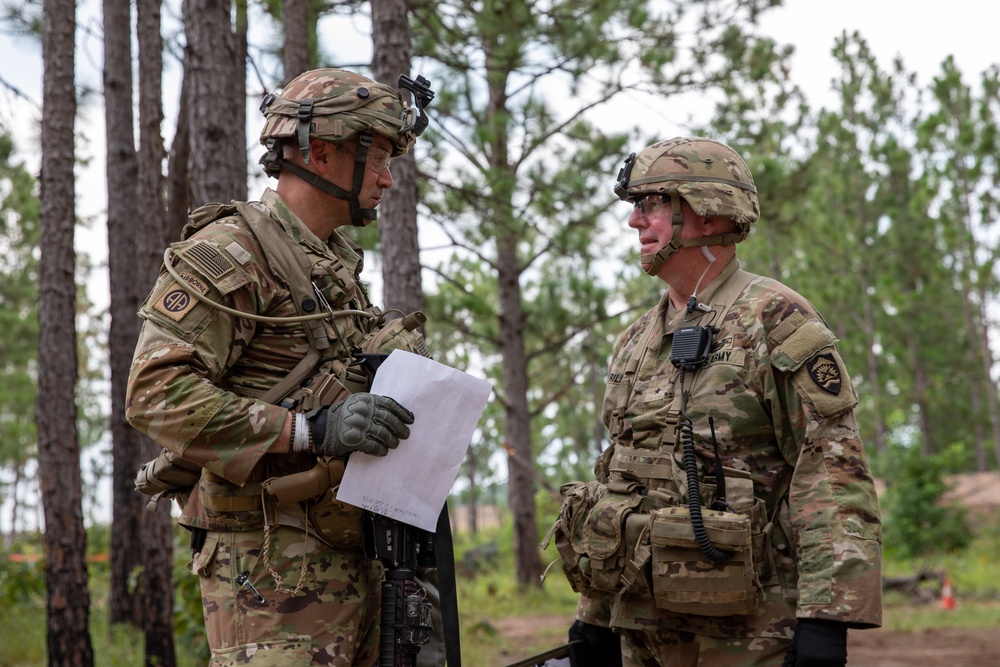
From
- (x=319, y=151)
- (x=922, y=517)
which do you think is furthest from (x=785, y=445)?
(x=922, y=517)

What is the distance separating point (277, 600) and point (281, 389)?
58 cm

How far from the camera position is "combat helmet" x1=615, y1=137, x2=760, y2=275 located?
10.3ft

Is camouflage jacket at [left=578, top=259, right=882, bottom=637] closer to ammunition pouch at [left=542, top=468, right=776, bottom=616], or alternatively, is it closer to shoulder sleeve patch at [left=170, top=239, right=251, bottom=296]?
ammunition pouch at [left=542, top=468, right=776, bottom=616]

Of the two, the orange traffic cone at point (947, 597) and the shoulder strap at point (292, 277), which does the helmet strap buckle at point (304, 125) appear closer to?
the shoulder strap at point (292, 277)

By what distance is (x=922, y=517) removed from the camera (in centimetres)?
1753

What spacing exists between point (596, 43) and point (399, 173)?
5.58 metres

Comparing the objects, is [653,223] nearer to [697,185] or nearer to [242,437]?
[697,185]

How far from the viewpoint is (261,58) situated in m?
8.87

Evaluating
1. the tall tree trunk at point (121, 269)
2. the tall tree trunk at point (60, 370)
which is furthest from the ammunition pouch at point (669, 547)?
the tall tree trunk at point (121, 269)

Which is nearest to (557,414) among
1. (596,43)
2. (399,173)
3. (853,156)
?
(853,156)

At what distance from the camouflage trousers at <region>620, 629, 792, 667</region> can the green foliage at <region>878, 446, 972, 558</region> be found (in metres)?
16.1

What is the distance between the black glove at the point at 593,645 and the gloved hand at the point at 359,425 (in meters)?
1.18

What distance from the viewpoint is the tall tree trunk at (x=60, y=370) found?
656 cm

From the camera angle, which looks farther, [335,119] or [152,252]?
[152,252]
